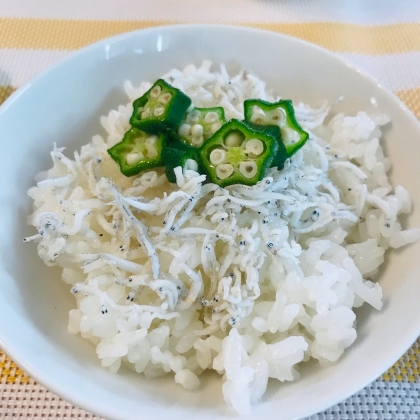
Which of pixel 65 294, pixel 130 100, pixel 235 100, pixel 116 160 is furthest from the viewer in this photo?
pixel 130 100

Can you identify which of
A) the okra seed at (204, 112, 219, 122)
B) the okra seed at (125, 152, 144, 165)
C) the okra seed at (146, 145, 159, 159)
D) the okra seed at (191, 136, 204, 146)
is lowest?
the okra seed at (125, 152, 144, 165)

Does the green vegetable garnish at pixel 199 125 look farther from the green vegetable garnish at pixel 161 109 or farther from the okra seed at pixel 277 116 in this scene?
the okra seed at pixel 277 116

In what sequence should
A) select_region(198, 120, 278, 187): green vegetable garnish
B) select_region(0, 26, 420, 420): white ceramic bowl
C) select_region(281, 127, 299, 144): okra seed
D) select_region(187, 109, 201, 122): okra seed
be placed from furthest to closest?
1. select_region(187, 109, 201, 122): okra seed
2. select_region(281, 127, 299, 144): okra seed
3. select_region(198, 120, 278, 187): green vegetable garnish
4. select_region(0, 26, 420, 420): white ceramic bowl

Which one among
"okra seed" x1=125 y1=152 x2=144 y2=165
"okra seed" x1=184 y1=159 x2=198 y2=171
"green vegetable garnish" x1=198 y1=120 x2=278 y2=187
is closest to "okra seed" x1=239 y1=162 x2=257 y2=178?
"green vegetable garnish" x1=198 y1=120 x2=278 y2=187

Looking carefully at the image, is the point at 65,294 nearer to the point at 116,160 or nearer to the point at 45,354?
the point at 45,354

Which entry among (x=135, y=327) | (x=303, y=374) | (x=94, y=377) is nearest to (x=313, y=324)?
(x=303, y=374)

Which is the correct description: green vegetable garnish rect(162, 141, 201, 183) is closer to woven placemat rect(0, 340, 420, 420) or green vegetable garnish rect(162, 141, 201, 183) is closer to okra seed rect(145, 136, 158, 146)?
okra seed rect(145, 136, 158, 146)
